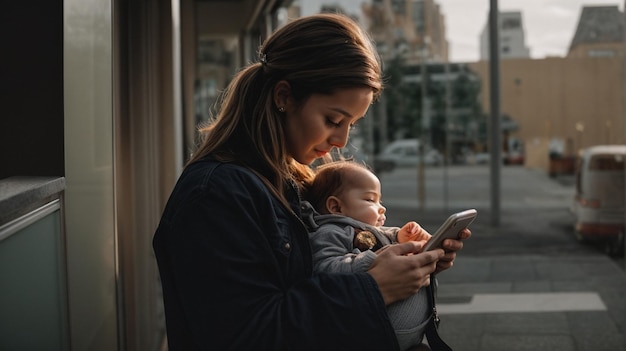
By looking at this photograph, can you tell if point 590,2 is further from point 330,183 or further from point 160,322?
point 330,183

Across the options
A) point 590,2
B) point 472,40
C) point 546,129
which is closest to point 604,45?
point 590,2

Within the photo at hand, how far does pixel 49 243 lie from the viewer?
163 cm

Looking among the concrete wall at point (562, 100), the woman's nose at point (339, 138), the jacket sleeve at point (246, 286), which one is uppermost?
the concrete wall at point (562, 100)

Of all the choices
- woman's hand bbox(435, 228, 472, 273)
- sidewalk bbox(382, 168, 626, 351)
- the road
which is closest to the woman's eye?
woman's hand bbox(435, 228, 472, 273)

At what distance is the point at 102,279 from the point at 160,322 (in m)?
2.29

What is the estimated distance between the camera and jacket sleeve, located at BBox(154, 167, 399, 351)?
4.04 feet

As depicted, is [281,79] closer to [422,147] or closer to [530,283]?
[530,283]

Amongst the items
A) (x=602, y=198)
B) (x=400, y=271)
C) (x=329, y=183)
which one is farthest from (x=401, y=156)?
Answer: (x=400, y=271)

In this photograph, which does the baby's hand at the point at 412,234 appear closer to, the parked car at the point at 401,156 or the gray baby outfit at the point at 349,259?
the gray baby outfit at the point at 349,259

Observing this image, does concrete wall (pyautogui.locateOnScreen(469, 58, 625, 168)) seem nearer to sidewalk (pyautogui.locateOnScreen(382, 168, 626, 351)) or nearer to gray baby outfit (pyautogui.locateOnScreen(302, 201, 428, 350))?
sidewalk (pyautogui.locateOnScreen(382, 168, 626, 351))

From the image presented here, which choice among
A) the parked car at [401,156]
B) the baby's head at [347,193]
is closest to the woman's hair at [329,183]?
the baby's head at [347,193]

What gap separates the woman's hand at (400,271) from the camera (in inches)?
51.9

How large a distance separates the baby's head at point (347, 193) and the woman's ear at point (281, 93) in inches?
12.0

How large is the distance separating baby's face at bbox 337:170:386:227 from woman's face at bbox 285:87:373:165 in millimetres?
219
